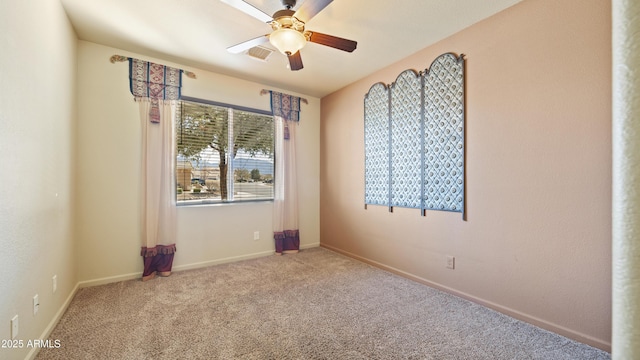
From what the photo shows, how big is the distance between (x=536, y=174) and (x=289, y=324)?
2229 millimetres

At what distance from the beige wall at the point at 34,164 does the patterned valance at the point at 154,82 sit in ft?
1.90

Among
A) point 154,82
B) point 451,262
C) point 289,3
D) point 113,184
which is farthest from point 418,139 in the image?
point 113,184

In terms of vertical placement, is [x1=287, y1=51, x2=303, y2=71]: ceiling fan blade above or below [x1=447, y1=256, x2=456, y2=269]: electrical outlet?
above

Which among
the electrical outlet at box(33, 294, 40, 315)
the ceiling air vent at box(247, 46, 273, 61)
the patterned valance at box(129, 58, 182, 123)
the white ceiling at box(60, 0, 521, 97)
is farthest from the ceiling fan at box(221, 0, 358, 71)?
the electrical outlet at box(33, 294, 40, 315)

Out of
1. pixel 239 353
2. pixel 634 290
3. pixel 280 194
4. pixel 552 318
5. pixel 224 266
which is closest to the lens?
pixel 634 290

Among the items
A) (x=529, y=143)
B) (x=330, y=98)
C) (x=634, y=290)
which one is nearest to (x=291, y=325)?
(x=634, y=290)

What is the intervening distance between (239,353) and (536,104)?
2800 millimetres

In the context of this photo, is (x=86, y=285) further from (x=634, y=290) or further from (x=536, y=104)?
(x=536, y=104)

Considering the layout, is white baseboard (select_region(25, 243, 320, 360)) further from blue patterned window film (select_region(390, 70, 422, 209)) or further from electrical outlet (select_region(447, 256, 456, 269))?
electrical outlet (select_region(447, 256, 456, 269))

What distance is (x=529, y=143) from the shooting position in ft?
7.13

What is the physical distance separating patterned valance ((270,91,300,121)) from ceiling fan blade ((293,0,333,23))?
2077mm

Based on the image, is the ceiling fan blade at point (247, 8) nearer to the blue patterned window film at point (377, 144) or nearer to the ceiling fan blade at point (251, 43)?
the ceiling fan blade at point (251, 43)

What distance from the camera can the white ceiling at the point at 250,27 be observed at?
225cm

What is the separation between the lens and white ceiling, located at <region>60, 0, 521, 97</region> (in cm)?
225
